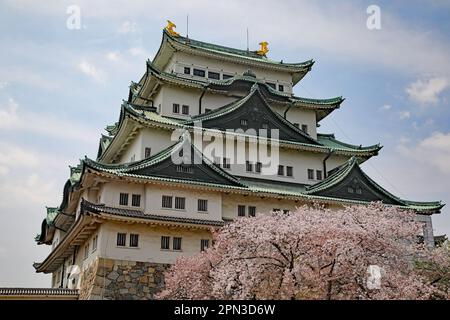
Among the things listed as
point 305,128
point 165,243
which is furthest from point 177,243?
point 305,128

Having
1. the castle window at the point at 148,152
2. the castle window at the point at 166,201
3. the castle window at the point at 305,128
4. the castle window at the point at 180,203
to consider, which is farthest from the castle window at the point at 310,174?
the castle window at the point at 166,201

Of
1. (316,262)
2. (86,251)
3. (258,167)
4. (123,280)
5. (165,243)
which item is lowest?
(123,280)

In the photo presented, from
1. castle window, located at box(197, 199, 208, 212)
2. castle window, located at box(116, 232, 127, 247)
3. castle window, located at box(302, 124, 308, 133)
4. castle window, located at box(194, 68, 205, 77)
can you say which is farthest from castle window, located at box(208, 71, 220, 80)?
castle window, located at box(116, 232, 127, 247)

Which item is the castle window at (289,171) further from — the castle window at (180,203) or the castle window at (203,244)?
the castle window at (180,203)

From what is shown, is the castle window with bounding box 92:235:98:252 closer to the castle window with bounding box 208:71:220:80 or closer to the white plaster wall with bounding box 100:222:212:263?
the white plaster wall with bounding box 100:222:212:263

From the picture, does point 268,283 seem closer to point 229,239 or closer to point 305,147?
point 229,239

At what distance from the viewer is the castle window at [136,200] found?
31.3 metres

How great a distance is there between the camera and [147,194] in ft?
103

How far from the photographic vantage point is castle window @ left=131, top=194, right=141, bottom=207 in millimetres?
31281

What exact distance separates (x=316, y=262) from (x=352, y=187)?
1698 cm

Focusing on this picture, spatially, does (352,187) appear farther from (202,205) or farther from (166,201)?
(166,201)

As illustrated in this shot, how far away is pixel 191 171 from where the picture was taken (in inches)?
1272
